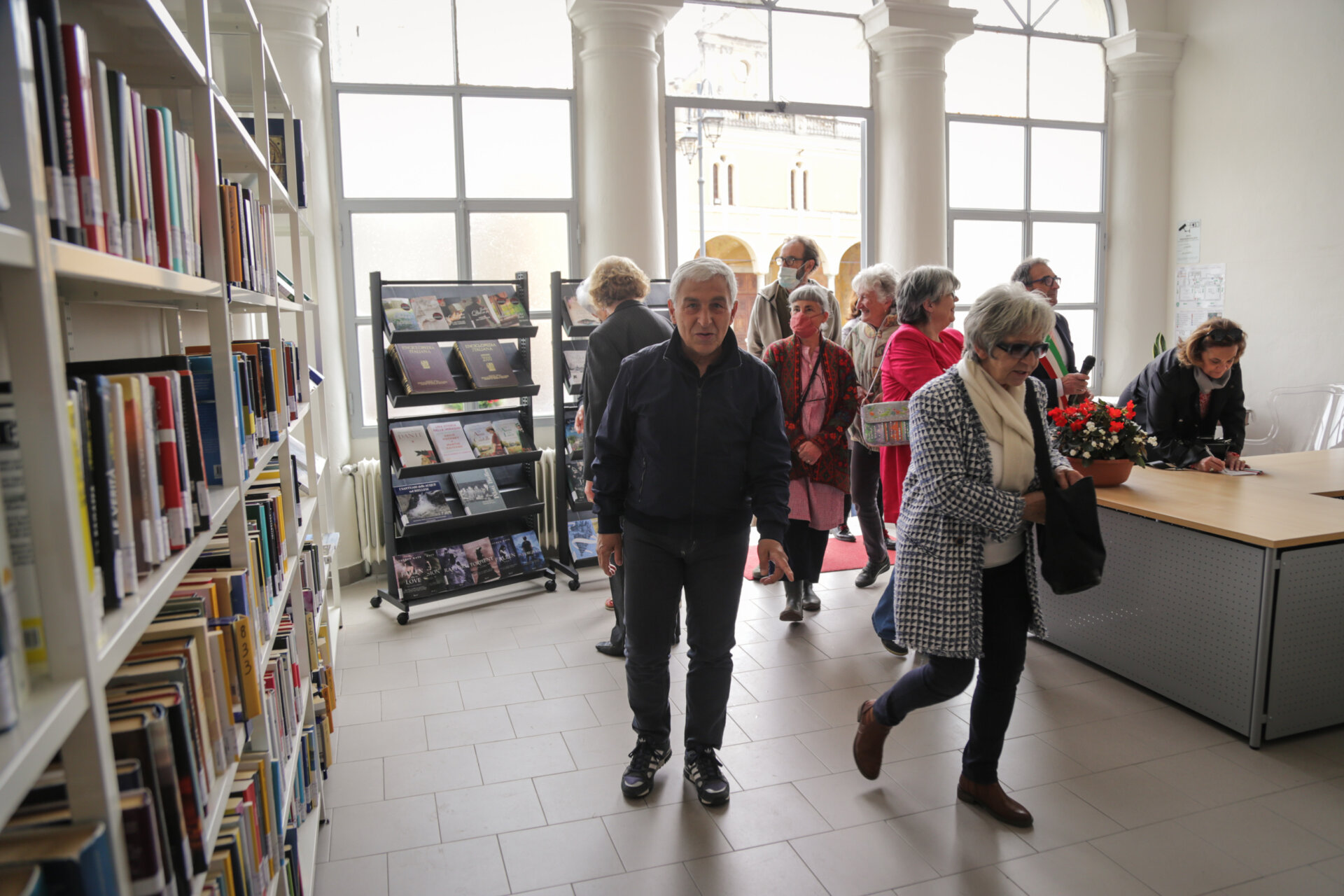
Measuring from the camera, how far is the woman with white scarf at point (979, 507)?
90.7 inches

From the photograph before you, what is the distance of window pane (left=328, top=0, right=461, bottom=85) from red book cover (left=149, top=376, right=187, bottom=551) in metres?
5.03

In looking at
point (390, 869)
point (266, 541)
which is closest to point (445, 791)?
point (390, 869)

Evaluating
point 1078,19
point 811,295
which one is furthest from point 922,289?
point 1078,19

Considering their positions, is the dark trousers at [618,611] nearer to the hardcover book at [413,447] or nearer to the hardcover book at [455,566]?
the hardcover book at [455,566]

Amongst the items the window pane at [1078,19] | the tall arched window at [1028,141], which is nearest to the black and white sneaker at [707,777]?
the tall arched window at [1028,141]

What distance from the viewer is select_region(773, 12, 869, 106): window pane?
260 inches

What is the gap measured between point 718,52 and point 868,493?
3.69 metres

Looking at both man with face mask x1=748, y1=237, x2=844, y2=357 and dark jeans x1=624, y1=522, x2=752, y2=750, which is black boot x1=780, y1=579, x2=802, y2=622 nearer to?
man with face mask x1=748, y1=237, x2=844, y2=357

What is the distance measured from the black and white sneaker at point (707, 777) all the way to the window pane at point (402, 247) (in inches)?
155

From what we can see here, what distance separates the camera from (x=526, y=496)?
508 cm

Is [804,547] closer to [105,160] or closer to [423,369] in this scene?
[423,369]

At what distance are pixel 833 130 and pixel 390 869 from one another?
663 cm

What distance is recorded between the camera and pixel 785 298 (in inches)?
189

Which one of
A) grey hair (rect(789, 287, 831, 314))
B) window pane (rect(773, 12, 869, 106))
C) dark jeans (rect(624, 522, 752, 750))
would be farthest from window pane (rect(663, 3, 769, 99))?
dark jeans (rect(624, 522, 752, 750))
